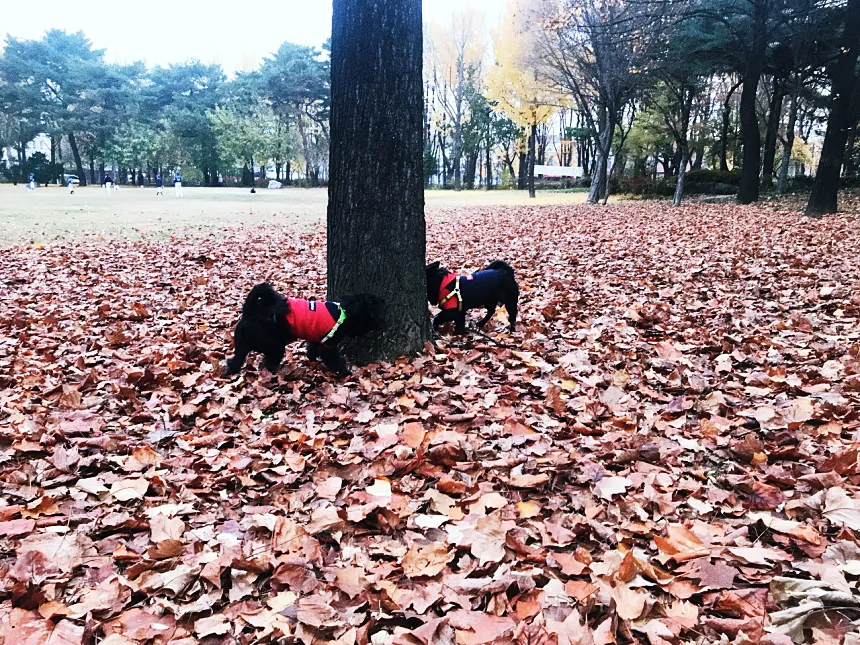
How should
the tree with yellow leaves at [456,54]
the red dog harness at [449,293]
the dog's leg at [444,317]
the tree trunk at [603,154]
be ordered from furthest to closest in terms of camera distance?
the tree with yellow leaves at [456,54] < the tree trunk at [603,154] < the dog's leg at [444,317] < the red dog harness at [449,293]

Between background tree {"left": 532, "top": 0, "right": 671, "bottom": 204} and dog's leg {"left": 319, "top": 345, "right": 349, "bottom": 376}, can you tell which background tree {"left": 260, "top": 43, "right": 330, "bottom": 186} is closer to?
background tree {"left": 532, "top": 0, "right": 671, "bottom": 204}

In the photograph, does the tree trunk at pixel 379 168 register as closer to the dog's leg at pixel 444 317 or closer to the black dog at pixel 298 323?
the black dog at pixel 298 323

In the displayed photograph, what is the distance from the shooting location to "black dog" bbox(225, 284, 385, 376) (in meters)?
4.37

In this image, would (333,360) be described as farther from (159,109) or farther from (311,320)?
(159,109)

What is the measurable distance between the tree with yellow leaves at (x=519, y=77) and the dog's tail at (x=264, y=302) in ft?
81.8

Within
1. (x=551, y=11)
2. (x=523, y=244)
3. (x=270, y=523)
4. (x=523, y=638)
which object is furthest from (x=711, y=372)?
(x=551, y=11)

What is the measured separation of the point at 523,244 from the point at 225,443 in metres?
9.37

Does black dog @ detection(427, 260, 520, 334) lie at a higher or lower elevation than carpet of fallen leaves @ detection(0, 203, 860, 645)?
higher

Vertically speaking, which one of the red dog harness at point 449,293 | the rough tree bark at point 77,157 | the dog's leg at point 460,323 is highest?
the rough tree bark at point 77,157

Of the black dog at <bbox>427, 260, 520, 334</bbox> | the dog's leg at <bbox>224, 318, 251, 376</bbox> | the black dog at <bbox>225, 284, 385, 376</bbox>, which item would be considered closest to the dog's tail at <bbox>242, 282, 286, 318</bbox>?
the black dog at <bbox>225, 284, 385, 376</bbox>

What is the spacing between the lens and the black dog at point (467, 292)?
17.2 feet

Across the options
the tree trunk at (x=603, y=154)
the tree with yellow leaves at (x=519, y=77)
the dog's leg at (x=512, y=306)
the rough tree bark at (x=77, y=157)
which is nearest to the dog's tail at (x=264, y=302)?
the dog's leg at (x=512, y=306)

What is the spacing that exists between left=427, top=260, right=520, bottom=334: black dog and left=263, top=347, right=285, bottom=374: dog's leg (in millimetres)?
1422

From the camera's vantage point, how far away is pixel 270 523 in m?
2.65
